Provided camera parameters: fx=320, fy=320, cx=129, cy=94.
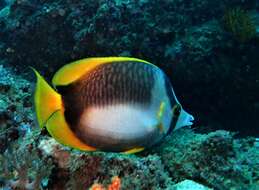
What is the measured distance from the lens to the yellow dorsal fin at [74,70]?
1.44 metres

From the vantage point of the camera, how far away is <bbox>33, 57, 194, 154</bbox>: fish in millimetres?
1448

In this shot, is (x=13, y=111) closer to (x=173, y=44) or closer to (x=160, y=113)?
(x=160, y=113)

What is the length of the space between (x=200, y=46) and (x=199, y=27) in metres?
0.59

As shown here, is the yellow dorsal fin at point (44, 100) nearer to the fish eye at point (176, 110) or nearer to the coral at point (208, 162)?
the fish eye at point (176, 110)

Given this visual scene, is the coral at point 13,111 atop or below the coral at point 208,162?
atop

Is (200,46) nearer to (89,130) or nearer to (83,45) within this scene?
(83,45)

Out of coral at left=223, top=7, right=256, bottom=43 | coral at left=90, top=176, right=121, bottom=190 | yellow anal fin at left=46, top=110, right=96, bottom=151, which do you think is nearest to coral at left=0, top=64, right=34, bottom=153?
coral at left=90, top=176, right=121, bottom=190

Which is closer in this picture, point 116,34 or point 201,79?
point 116,34

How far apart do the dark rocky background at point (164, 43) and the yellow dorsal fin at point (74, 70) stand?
471 cm

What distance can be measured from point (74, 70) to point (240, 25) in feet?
19.1

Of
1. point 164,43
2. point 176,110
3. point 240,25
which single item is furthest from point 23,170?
point 240,25

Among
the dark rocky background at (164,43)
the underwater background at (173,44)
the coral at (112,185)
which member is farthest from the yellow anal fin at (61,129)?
the dark rocky background at (164,43)

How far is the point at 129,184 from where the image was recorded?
2844 millimetres

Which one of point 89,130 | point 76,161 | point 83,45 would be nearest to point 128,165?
point 76,161
